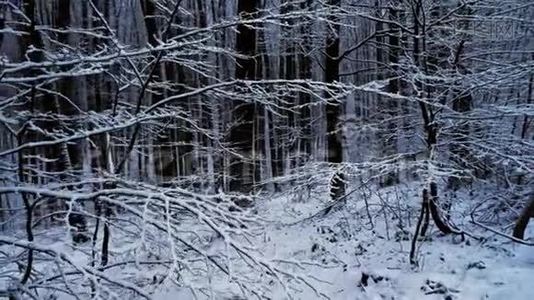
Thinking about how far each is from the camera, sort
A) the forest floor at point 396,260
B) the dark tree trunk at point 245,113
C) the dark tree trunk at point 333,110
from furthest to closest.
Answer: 1. the dark tree trunk at point 333,110
2. the dark tree trunk at point 245,113
3. the forest floor at point 396,260

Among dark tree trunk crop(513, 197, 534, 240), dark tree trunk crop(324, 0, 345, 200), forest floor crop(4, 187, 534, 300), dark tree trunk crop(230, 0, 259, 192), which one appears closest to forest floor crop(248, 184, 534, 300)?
forest floor crop(4, 187, 534, 300)

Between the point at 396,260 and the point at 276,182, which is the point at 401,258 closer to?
the point at 396,260

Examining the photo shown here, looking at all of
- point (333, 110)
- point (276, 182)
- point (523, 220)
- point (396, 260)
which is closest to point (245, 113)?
point (276, 182)

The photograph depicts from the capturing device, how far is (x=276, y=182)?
8000mm

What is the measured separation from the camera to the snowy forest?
357 centimetres

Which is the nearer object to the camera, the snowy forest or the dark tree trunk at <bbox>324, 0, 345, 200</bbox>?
the snowy forest

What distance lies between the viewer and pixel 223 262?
3.63m

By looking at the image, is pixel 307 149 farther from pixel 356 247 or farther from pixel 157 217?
pixel 157 217

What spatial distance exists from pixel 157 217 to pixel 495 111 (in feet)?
17.8

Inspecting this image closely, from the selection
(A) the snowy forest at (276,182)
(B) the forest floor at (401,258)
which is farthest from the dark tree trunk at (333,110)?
(B) the forest floor at (401,258)

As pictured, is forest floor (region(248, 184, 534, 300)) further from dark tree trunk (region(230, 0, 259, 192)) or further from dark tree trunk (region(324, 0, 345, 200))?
dark tree trunk (region(324, 0, 345, 200))

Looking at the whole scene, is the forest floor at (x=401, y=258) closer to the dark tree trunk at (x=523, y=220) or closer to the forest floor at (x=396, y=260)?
the forest floor at (x=396, y=260)

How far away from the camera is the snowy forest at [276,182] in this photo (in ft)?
11.7

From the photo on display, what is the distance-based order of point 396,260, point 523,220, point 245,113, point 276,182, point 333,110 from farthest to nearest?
point 333,110 → point 245,113 → point 276,182 → point 396,260 → point 523,220
